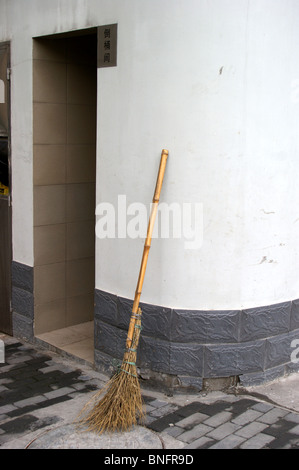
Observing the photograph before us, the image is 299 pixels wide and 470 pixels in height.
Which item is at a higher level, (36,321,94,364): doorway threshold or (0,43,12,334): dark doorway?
(0,43,12,334): dark doorway

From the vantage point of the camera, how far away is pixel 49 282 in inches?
253

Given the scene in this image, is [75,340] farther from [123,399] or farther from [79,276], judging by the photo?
[123,399]

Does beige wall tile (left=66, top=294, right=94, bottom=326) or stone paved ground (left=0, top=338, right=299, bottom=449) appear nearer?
stone paved ground (left=0, top=338, right=299, bottom=449)

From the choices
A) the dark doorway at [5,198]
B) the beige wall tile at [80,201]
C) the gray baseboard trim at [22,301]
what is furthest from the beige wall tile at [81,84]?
the gray baseboard trim at [22,301]

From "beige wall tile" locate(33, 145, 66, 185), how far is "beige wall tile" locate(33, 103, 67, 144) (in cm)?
7

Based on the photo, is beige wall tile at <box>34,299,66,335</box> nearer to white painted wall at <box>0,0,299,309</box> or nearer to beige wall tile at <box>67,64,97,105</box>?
white painted wall at <box>0,0,299,309</box>

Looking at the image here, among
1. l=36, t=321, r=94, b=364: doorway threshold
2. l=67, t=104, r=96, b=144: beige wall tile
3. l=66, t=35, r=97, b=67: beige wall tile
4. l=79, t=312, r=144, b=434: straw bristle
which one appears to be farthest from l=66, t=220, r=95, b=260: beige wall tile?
l=79, t=312, r=144, b=434: straw bristle

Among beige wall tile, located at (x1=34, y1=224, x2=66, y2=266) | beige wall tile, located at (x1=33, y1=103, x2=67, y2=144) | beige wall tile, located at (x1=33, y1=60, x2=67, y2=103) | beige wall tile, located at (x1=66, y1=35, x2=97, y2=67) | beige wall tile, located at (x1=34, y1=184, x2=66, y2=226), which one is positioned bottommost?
beige wall tile, located at (x1=34, y1=224, x2=66, y2=266)

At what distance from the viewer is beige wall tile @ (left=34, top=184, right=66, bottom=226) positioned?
245 inches

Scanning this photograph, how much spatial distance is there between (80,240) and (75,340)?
112 cm

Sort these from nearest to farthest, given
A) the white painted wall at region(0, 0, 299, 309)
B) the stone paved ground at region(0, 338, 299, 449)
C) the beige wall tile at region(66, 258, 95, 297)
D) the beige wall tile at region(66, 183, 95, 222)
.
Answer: the stone paved ground at region(0, 338, 299, 449)
the white painted wall at region(0, 0, 299, 309)
the beige wall tile at region(66, 183, 95, 222)
the beige wall tile at region(66, 258, 95, 297)

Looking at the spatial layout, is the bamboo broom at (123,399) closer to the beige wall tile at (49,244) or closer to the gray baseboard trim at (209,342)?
the gray baseboard trim at (209,342)

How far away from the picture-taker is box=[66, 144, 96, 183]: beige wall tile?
21.0 feet

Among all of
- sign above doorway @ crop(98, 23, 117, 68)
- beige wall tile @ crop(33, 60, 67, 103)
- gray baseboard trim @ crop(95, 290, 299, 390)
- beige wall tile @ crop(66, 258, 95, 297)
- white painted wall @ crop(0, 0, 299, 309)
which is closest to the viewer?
white painted wall @ crop(0, 0, 299, 309)
